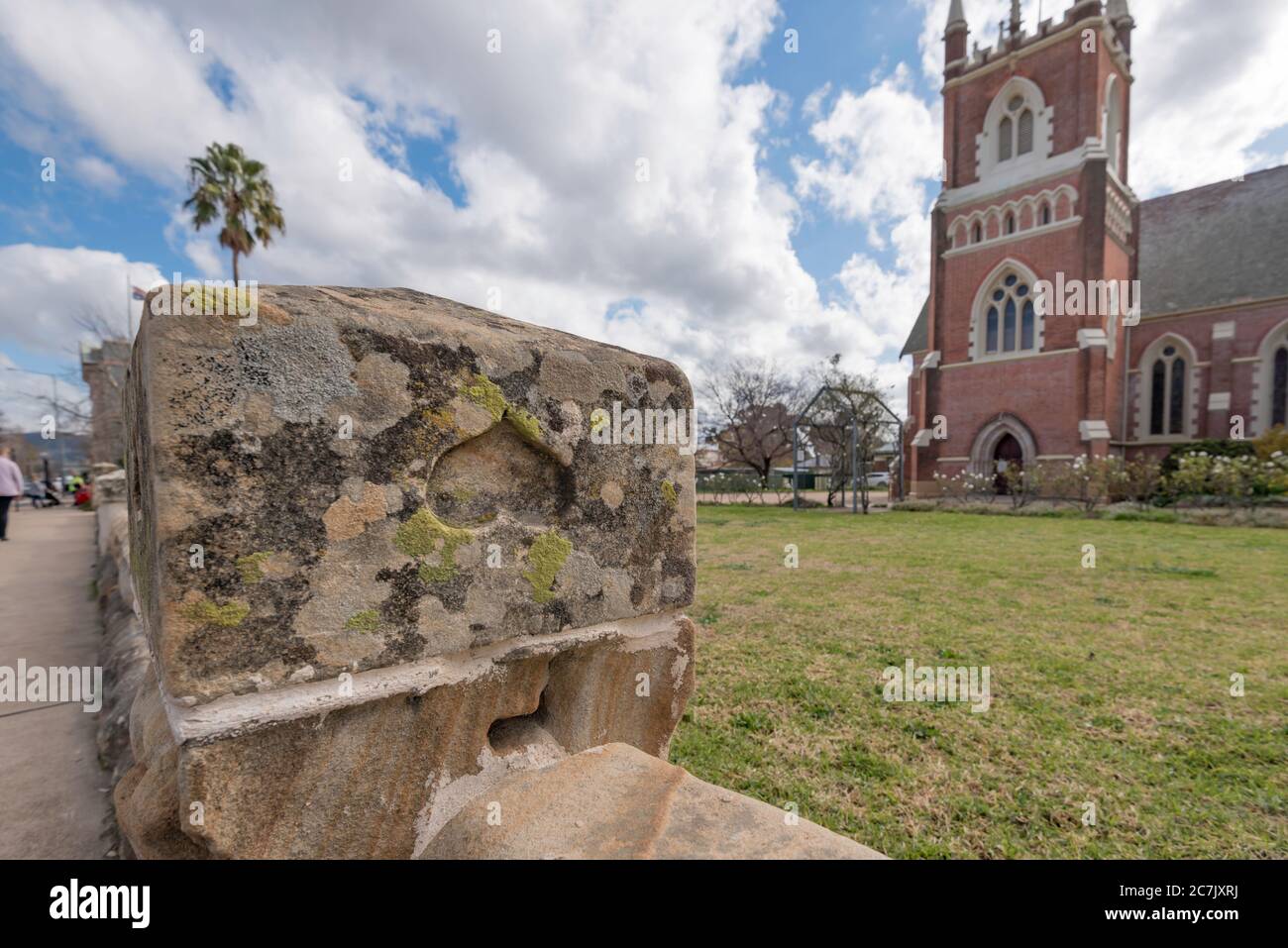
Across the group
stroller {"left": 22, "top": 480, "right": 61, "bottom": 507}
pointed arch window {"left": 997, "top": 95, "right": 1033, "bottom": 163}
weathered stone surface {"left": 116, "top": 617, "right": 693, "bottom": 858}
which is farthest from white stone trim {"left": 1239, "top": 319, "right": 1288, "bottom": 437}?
stroller {"left": 22, "top": 480, "right": 61, "bottom": 507}

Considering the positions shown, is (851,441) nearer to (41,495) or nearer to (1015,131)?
(1015,131)

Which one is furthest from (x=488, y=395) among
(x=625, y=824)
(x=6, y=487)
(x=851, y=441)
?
Answer: (x=851, y=441)

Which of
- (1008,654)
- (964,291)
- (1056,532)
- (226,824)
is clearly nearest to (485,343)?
(226,824)

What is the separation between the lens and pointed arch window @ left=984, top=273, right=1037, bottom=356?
17.9 m

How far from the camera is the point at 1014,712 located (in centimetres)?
262

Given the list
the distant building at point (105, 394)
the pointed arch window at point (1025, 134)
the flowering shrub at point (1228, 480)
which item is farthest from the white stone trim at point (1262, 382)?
the distant building at point (105, 394)

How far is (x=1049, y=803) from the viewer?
194 cm

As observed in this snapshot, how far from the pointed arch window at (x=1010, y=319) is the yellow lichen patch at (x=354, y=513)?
21.5 meters

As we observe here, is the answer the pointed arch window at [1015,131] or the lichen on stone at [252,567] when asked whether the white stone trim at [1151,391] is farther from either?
the lichen on stone at [252,567]

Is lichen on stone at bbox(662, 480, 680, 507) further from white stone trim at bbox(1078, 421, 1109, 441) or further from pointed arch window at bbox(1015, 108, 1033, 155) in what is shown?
pointed arch window at bbox(1015, 108, 1033, 155)

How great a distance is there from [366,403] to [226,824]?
0.65m

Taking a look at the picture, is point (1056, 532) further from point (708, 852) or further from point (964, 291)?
point (964, 291)

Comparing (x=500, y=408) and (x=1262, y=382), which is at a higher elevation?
(x=1262, y=382)

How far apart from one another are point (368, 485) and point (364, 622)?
0.23m
